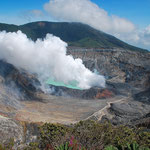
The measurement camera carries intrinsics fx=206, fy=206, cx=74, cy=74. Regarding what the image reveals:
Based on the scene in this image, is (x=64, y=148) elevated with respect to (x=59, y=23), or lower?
lower

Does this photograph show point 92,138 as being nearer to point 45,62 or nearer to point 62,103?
point 62,103

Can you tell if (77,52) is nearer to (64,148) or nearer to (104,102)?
(104,102)

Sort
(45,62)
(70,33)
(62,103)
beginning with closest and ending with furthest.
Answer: (62,103)
(45,62)
(70,33)

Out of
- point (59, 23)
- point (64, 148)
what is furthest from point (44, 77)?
point (59, 23)

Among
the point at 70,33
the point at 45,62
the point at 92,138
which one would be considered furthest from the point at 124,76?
the point at 70,33

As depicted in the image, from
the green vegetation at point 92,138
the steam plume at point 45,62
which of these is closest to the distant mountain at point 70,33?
the steam plume at point 45,62

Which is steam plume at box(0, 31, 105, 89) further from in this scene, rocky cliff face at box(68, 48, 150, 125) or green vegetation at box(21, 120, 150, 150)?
green vegetation at box(21, 120, 150, 150)

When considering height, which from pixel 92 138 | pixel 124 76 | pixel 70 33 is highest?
pixel 70 33
